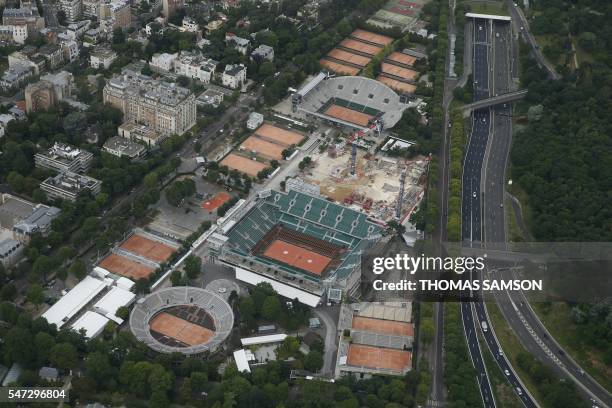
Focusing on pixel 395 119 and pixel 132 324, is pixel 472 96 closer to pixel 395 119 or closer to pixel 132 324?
pixel 395 119

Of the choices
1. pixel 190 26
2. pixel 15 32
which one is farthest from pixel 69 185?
pixel 190 26

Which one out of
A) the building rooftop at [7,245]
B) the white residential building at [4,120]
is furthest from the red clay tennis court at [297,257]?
the white residential building at [4,120]

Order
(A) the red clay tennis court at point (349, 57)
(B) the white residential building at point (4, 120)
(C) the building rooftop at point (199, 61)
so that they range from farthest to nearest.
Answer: (A) the red clay tennis court at point (349, 57) < (C) the building rooftop at point (199, 61) < (B) the white residential building at point (4, 120)

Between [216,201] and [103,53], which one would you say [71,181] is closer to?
[216,201]

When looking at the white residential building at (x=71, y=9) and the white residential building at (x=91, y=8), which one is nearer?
the white residential building at (x=71, y=9)

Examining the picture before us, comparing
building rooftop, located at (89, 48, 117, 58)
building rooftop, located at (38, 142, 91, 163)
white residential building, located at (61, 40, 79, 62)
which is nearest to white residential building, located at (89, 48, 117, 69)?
building rooftop, located at (89, 48, 117, 58)

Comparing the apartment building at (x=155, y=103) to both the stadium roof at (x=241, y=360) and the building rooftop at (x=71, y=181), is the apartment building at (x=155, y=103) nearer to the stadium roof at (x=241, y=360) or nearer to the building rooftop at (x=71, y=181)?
the building rooftop at (x=71, y=181)

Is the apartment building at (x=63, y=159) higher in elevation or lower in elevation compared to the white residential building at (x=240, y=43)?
lower

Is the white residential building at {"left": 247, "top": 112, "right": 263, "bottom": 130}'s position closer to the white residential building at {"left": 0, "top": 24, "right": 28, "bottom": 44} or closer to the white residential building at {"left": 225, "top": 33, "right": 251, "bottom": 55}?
the white residential building at {"left": 225, "top": 33, "right": 251, "bottom": 55}

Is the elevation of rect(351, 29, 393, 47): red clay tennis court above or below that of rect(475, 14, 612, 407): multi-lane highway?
below
